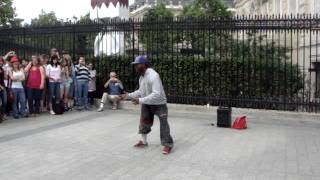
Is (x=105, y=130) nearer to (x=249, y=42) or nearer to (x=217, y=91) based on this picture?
(x=217, y=91)

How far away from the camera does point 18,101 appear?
13977mm

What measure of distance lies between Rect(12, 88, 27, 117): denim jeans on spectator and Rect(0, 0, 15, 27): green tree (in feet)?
90.1

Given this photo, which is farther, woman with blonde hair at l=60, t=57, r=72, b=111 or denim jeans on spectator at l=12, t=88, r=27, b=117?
woman with blonde hair at l=60, t=57, r=72, b=111

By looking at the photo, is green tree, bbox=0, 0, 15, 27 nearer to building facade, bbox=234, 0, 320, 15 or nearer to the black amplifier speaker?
building facade, bbox=234, 0, 320, 15

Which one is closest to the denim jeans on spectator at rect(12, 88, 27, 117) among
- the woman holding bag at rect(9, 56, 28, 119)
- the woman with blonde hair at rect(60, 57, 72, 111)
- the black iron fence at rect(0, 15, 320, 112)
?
the woman holding bag at rect(9, 56, 28, 119)

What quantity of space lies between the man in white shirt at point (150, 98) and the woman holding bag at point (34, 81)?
566 centimetres

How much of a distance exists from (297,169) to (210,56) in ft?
24.8

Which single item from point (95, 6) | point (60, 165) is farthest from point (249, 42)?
point (60, 165)

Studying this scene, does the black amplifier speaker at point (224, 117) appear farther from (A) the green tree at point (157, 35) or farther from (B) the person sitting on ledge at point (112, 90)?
(B) the person sitting on ledge at point (112, 90)

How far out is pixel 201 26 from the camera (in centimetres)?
1487

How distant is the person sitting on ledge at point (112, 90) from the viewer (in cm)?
1554

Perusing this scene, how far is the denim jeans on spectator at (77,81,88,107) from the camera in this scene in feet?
51.0

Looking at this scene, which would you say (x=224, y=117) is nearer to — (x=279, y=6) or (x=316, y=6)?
(x=316, y=6)

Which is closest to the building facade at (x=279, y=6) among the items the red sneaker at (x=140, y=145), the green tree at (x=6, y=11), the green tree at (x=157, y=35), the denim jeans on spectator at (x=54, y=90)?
the green tree at (x=157, y=35)
